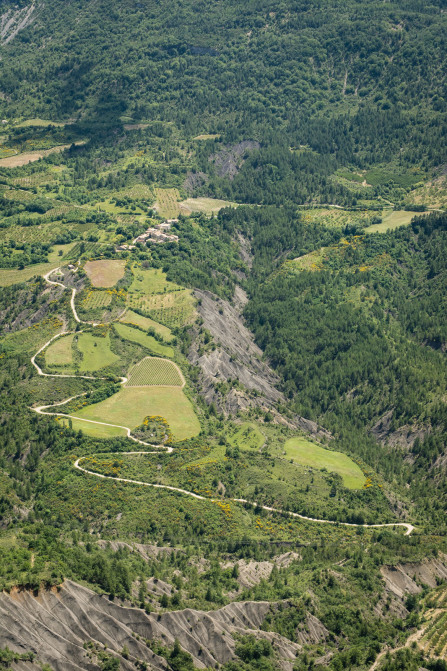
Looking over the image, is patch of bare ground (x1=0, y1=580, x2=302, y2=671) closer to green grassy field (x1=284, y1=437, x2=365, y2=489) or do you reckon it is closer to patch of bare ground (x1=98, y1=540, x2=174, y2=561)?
patch of bare ground (x1=98, y1=540, x2=174, y2=561)

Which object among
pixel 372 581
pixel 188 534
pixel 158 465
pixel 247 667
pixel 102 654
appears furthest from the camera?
pixel 158 465

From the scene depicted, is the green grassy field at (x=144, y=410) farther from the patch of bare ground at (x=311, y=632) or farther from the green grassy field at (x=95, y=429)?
the patch of bare ground at (x=311, y=632)

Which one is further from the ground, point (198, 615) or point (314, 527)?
point (198, 615)

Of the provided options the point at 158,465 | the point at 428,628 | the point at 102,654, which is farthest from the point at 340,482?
the point at 102,654

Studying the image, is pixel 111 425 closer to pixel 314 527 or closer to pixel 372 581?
pixel 314 527

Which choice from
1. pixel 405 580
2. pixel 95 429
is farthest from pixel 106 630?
pixel 95 429

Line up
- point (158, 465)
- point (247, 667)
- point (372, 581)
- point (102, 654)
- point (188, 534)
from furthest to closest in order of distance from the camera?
point (158, 465) → point (188, 534) → point (372, 581) → point (247, 667) → point (102, 654)
